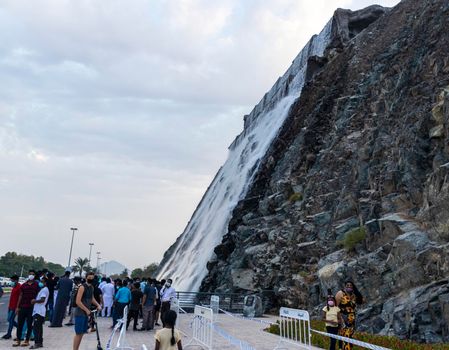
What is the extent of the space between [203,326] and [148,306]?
450 centimetres

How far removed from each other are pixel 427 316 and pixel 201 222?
32.5m

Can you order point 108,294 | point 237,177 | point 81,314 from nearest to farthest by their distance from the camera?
point 81,314
point 108,294
point 237,177

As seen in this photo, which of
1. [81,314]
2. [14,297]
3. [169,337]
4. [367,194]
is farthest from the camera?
[367,194]

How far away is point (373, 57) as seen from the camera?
2925cm

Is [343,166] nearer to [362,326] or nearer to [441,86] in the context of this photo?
[441,86]

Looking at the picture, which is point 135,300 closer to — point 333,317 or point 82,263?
point 333,317

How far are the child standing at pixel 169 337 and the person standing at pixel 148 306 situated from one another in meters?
8.72

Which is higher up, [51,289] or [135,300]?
[51,289]

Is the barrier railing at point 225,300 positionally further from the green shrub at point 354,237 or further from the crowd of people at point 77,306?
the green shrub at point 354,237

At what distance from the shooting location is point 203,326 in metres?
10.0

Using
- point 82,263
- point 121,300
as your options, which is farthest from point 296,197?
point 82,263

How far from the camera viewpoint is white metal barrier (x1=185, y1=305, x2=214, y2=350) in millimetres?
9099

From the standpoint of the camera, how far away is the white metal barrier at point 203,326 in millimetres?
9099

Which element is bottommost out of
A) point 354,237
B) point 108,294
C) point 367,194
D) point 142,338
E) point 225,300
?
point 142,338
